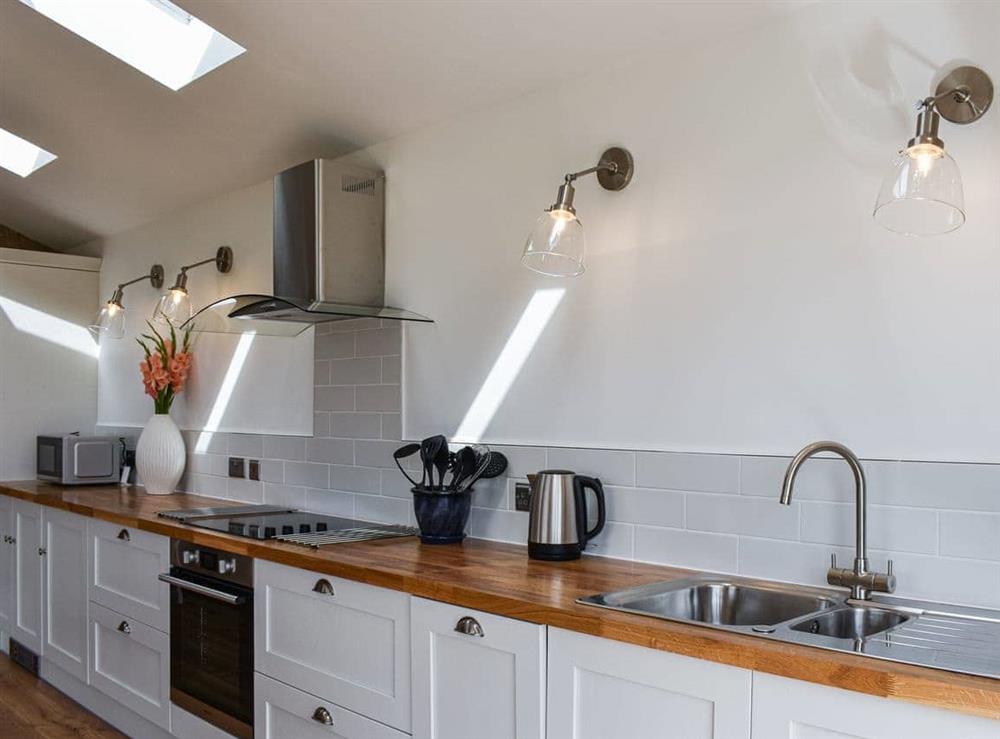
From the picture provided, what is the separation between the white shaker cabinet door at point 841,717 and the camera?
139 centimetres

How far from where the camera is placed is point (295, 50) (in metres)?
2.95

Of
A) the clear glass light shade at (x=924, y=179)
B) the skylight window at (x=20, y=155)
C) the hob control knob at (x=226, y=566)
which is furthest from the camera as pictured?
the skylight window at (x=20, y=155)

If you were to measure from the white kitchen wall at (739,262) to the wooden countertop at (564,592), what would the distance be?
40cm

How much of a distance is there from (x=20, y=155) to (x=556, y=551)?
3.64 meters

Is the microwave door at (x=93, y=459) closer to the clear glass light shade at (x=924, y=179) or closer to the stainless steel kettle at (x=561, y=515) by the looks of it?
the stainless steel kettle at (x=561, y=515)

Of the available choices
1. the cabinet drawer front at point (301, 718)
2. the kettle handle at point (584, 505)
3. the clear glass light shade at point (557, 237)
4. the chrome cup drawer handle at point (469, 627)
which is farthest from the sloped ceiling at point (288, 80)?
the cabinet drawer front at point (301, 718)

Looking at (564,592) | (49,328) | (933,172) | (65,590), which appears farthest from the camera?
(49,328)

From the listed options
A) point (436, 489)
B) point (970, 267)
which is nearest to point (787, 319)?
point (970, 267)

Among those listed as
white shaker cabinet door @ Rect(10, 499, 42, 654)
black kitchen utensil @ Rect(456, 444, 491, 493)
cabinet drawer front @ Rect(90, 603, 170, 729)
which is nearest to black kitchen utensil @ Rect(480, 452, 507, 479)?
black kitchen utensil @ Rect(456, 444, 491, 493)

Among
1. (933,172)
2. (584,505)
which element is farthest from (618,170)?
(933,172)

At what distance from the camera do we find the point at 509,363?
2.88 m

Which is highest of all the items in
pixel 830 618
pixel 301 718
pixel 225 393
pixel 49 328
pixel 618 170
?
pixel 618 170

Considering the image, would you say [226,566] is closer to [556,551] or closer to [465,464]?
[465,464]

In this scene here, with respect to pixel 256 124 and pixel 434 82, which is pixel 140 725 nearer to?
pixel 256 124
